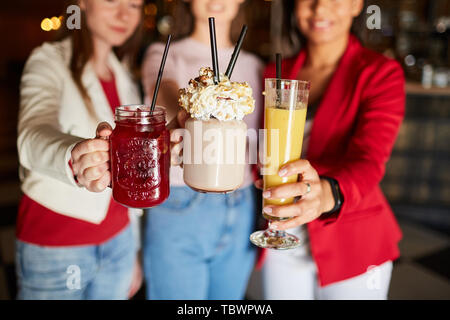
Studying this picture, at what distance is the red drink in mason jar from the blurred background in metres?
A: 0.69

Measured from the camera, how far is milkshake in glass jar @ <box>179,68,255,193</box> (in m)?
0.94

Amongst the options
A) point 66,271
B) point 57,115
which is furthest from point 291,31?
point 66,271

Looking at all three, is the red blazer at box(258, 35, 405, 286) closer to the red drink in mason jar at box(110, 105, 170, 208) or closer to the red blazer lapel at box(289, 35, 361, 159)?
the red blazer lapel at box(289, 35, 361, 159)

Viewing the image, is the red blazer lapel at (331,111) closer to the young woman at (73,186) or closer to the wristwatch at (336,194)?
the wristwatch at (336,194)

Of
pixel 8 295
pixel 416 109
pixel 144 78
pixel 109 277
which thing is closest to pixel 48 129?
pixel 144 78

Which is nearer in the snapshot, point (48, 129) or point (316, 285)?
point (48, 129)

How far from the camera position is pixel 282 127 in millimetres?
1031

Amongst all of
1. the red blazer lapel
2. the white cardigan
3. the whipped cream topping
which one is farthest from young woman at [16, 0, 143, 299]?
the red blazer lapel

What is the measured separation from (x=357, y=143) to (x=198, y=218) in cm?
→ 62

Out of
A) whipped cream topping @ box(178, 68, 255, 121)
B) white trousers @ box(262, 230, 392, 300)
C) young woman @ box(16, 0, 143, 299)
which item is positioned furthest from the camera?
white trousers @ box(262, 230, 392, 300)

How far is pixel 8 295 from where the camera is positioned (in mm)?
2383

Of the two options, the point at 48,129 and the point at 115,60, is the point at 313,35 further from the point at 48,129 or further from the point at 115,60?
the point at 48,129

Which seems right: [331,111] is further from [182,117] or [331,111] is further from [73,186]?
[73,186]
